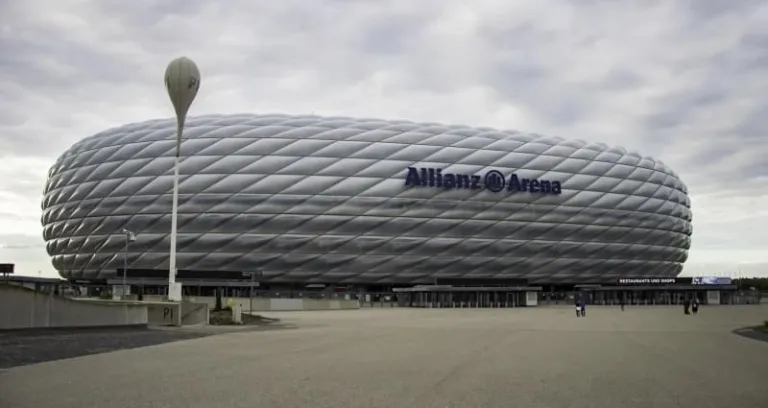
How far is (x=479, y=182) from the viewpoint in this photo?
78.6 m

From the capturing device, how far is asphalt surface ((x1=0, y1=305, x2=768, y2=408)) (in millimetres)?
9414

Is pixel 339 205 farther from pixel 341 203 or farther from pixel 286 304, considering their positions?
pixel 286 304

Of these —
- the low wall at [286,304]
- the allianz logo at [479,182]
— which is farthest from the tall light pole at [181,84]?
the allianz logo at [479,182]

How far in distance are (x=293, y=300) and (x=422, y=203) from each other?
1923cm

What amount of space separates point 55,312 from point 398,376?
46.0 ft

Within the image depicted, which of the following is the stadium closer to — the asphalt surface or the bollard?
the bollard

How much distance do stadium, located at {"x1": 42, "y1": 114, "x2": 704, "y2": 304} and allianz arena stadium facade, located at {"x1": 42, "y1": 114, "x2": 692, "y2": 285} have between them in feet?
0.44

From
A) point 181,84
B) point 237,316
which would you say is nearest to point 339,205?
point 181,84

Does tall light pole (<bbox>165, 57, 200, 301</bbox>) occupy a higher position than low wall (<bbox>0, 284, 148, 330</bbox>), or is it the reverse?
tall light pole (<bbox>165, 57, 200, 301</bbox>)

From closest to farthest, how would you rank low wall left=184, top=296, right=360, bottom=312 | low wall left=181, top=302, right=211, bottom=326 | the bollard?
low wall left=181, top=302, right=211, bottom=326, the bollard, low wall left=184, top=296, right=360, bottom=312

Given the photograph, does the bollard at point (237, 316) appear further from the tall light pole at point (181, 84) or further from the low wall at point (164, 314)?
the tall light pole at point (181, 84)

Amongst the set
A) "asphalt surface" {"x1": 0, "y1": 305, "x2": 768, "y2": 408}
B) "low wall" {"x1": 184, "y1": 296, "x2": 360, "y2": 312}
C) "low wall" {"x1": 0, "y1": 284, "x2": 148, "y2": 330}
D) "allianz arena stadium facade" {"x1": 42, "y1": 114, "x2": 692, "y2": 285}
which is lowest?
"low wall" {"x1": 184, "y1": 296, "x2": 360, "y2": 312}

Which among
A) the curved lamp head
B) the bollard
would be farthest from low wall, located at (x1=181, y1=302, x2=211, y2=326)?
the curved lamp head

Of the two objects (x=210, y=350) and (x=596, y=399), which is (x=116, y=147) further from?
(x=596, y=399)
